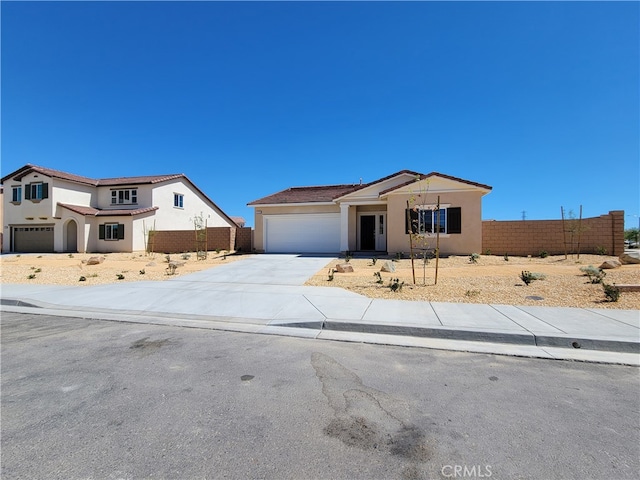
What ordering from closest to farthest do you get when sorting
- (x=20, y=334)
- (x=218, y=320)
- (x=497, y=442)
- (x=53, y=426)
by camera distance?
(x=497, y=442)
(x=53, y=426)
(x=20, y=334)
(x=218, y=320)

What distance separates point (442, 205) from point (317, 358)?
48.5ft

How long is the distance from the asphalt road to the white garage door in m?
16.4

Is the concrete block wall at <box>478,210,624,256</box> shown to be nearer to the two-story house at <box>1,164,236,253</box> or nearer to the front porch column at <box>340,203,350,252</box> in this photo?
the front porch column at <box>340,203,350,252</box>

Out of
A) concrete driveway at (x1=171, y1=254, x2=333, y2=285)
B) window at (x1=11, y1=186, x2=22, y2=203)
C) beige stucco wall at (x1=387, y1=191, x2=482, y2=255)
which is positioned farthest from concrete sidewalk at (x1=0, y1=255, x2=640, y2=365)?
window at (x1=11, y1=186, x2=22, y2=203)

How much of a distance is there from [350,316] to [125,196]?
97.8ft

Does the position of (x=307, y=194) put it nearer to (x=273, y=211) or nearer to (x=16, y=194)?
(x=273, y=211)

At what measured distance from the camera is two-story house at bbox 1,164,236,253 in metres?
27.5

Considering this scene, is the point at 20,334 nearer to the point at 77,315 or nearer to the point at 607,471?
the point at 77,315

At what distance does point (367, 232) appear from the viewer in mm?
21500

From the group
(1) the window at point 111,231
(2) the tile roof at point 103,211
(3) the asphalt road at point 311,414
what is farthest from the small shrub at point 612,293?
(1) the window at point 111,231

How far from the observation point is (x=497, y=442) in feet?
9.26

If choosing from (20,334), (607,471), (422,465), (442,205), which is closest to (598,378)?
(607,471)

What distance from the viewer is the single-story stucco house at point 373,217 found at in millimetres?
17547

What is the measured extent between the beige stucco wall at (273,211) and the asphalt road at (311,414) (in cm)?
1682
